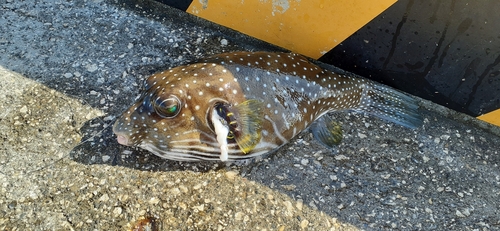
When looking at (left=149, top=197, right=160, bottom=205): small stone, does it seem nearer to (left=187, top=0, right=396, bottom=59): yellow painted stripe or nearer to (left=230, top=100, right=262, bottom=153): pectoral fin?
(left=230, top=100, right=262, bottom=153): pectoral fin

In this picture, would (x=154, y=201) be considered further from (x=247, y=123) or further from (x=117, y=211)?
(x=247, y=123)

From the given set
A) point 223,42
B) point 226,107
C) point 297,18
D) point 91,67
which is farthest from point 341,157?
point 91,67

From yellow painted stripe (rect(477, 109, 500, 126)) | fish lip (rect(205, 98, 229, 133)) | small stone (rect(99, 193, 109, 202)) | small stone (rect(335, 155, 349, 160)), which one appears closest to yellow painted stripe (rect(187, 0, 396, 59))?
small stone (rect(335, 155, 349, 160))

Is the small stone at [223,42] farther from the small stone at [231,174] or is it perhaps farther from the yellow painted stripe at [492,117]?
the yellow painted stripe at [492,117]

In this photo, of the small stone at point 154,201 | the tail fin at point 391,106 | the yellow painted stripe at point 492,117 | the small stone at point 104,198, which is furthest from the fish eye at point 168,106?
the yellow painted stripe at point 492,117

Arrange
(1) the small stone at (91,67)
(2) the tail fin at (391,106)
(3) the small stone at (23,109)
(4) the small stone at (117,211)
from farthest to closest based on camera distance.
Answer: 1. (1) the small stone at (91,67)
2. (2) the tail fin at (391,106)
3. (3) the small stone at (23,109)
4. (4) the small stone at (117,211)

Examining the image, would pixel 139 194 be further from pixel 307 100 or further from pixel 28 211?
pixel 307 100
